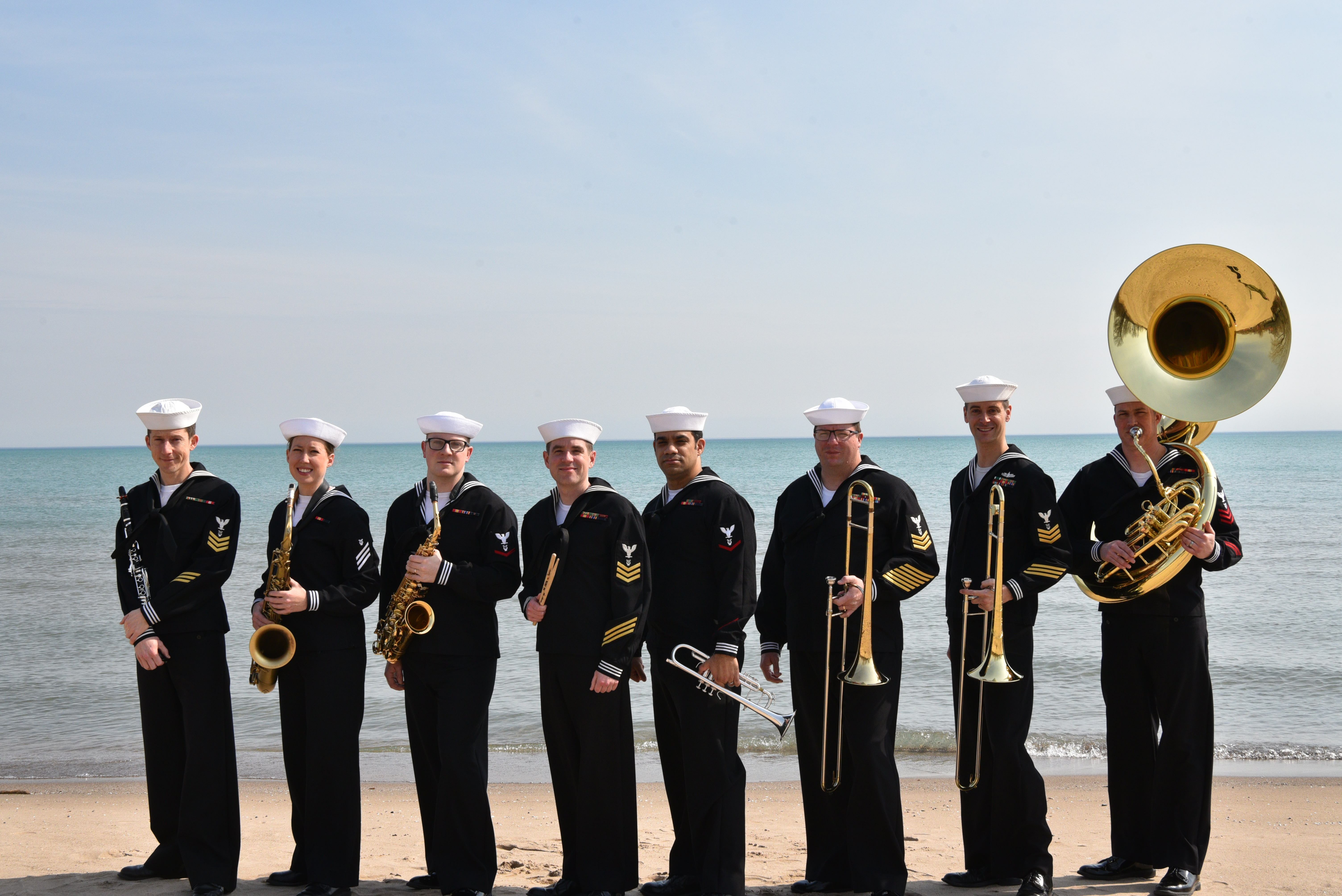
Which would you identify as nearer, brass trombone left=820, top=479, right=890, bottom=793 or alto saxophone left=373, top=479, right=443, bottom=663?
brass trombone left=820, top=479, right=890, bottom=793

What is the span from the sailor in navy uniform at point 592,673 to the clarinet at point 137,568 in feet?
5.97

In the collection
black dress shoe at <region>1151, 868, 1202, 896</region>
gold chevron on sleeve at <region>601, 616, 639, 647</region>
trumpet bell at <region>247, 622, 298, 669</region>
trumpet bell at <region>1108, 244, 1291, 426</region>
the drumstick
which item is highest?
trumpet bell at <region>1108, 244, 1291, 426</region>

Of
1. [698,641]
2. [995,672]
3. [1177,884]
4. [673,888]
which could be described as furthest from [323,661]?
[1177,884]

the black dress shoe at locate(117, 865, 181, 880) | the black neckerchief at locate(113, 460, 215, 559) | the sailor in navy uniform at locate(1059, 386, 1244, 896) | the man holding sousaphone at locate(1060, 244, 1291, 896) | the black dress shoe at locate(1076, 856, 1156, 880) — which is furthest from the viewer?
the black dress shoe at locate(117, 865, 181, 880)

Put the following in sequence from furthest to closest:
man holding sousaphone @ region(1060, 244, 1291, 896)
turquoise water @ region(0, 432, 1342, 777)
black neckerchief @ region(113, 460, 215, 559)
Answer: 1. turquoise water @ region(0, 432, 1342, 777)
2. black neckerchief @ region(113, 460, 215, 559)
3. man holding sousaphone @ region(1060, 244, 1291, 896)

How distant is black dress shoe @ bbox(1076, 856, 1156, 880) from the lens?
5262 millimetres

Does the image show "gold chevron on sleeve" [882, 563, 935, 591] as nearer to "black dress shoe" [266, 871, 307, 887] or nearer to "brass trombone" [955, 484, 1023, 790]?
"brass trombone" [955, 484, 1023, 790]

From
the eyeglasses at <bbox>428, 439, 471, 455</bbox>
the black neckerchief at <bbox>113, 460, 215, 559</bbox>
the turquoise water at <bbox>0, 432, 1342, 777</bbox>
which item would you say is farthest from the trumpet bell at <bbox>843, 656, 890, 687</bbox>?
the turquoise water at <bbox>0, 432, 1342, 777</bbox>

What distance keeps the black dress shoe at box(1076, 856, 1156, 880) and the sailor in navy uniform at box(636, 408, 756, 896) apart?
1798 millimetres

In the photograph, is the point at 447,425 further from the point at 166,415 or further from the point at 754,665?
the point at 754,665

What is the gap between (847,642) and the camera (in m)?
5.06

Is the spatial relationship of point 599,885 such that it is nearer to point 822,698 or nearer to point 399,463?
point 822,698

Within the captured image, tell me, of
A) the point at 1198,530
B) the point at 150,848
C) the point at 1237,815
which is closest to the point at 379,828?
the point at 150,848

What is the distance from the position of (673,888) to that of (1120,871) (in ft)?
7.29
